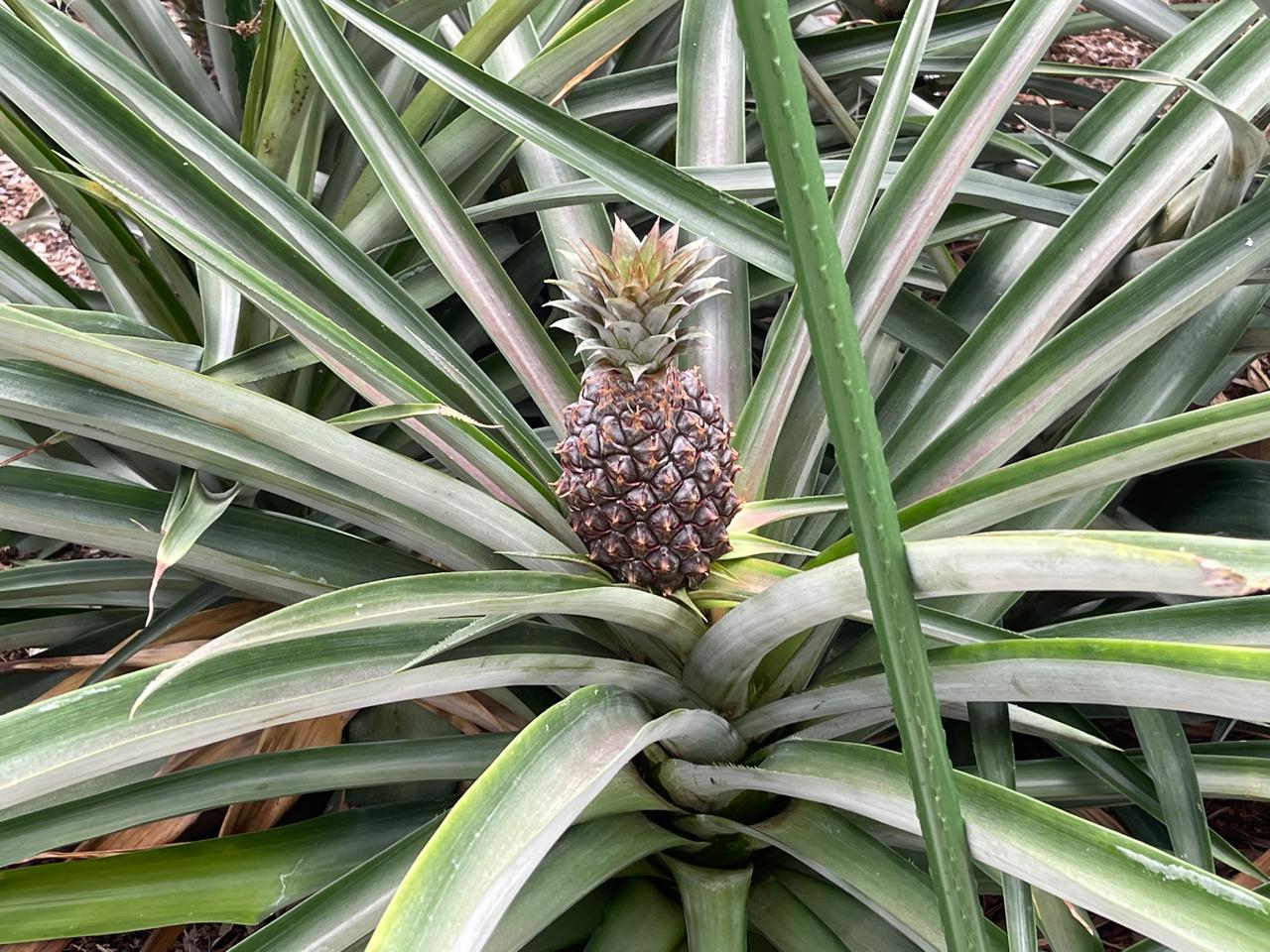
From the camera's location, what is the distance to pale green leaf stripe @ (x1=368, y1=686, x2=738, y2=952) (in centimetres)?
39

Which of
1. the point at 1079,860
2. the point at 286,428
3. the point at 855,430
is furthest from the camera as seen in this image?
the point at 286,428

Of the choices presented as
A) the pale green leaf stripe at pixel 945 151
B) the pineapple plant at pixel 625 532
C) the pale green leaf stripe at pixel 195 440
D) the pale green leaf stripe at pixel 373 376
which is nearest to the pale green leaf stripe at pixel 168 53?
the pineapple plant at pixel 625 532

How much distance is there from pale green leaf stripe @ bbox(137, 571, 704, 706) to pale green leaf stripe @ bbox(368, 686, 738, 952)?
61 millimetres

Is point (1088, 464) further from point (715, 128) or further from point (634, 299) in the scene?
point (715, 128)

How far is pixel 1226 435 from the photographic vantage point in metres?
0.43

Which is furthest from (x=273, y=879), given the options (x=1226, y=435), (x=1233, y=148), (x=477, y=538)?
(x=1233, y=148)

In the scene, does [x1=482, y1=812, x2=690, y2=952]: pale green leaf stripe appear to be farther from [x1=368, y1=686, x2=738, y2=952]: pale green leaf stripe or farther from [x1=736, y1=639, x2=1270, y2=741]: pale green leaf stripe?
[x1=736, y1=639, x2=1270, y2=741]: pale green leaf stripe

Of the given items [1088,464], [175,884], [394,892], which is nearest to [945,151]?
[1088,464]

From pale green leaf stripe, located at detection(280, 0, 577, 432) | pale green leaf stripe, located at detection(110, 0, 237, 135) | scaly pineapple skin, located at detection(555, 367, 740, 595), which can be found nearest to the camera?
scaly pineapple skin, located at detection(555, 367, 740, 595)

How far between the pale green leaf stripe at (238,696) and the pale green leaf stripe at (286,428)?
0.27ft

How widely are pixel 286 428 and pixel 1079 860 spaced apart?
0.48 metres

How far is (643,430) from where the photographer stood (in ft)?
2.31

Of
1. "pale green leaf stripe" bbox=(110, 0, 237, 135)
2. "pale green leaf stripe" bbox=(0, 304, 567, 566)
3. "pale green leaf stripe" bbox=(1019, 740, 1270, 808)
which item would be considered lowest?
"pale green leaf stripe" bbox=(1019, 740, 1270, 808)

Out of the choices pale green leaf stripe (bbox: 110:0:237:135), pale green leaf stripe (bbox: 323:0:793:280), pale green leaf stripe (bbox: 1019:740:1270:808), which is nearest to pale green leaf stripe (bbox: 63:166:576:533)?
pale green leaf stripe (bbox: 323:0:793:280)
